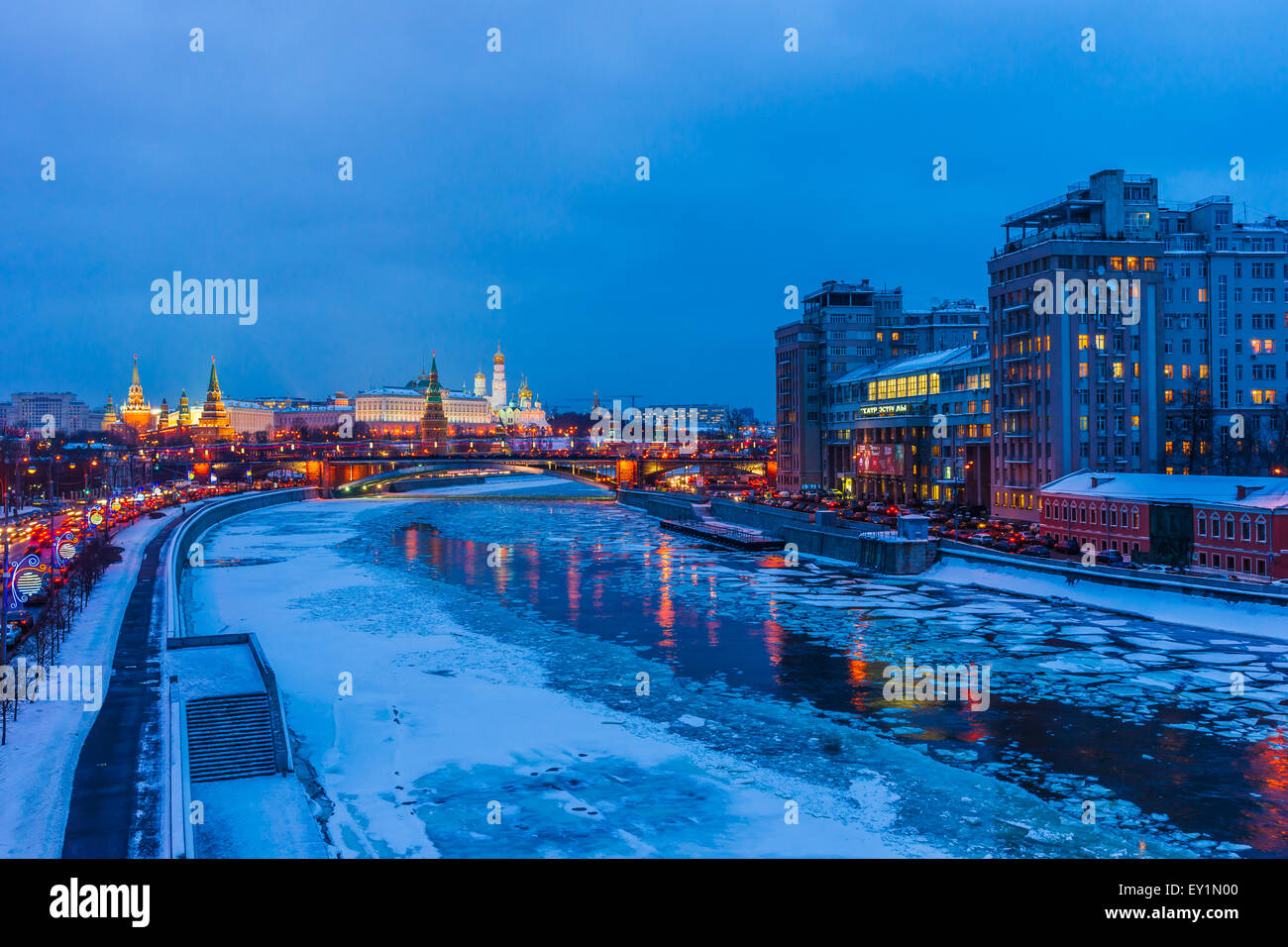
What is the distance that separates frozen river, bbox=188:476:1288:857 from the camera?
14305 mm

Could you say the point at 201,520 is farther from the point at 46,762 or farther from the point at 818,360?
the point at 46,762

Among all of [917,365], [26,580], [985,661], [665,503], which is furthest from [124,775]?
[917,365]

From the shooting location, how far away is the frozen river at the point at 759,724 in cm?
1430

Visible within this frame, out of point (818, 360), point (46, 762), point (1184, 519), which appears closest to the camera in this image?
point (46, 762)

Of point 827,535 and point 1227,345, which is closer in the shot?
point 827,535

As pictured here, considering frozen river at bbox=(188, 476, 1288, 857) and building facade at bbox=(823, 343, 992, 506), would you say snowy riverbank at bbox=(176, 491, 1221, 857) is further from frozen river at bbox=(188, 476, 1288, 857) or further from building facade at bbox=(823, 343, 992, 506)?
building facade at bbox=(823, 343, 992, 506)

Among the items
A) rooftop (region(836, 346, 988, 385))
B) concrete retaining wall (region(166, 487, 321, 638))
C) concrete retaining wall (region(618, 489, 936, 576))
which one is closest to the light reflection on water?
concrete retaining wall (region(618, 489, 936, 576))

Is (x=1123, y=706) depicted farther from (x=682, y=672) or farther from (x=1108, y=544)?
(x=1108, y=544)

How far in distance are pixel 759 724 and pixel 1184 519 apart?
24736mm

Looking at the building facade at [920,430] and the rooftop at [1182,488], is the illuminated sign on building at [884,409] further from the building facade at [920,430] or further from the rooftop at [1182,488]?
the rooftop at [1182,488]

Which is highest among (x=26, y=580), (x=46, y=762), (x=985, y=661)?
(x=26, y=580)

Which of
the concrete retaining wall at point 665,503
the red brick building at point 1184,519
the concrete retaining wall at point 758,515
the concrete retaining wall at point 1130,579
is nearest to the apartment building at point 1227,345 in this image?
the red brick building at point 1184,519

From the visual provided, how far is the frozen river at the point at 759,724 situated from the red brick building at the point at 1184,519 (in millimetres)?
6133

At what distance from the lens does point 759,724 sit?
20062 millimetres
